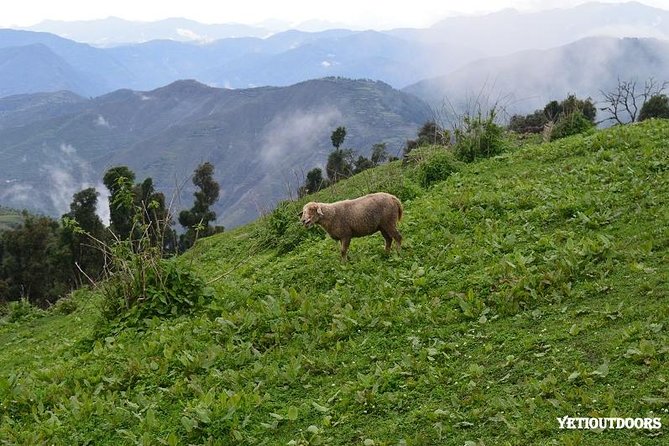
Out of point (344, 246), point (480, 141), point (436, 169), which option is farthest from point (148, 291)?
point (480, 141)

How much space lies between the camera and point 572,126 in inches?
1104

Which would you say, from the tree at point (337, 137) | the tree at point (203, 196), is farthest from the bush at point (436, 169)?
the tree at point (337, 137)

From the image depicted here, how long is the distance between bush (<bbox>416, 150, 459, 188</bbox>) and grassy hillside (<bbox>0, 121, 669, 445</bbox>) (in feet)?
23.6

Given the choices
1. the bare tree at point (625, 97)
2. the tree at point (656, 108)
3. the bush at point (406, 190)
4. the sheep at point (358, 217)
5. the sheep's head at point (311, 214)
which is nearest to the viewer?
the sheep's head at point (311, 214)

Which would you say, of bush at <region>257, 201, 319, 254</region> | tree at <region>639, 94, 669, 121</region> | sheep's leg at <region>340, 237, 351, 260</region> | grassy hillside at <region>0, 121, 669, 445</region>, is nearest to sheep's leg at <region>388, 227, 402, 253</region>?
grassy hillside at <region>0, 121, 669, 445</region>

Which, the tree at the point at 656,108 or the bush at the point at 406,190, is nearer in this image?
the bush at the point at 406,190

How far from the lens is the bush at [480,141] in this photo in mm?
24844

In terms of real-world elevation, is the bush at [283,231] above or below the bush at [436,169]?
→ below

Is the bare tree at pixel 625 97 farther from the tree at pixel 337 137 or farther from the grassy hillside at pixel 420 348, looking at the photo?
the tree at pixel 337 137

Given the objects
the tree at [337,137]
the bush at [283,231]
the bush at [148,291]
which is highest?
the bush at [148,291]

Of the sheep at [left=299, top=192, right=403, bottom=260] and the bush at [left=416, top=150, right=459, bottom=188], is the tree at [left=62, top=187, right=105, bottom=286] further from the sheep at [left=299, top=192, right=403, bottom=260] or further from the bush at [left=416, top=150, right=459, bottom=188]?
the sheep at [left=299, top=192, right=403, bottom=260]

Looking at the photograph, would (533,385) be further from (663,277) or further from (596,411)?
(663,277)

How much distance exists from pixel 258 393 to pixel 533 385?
3.81m

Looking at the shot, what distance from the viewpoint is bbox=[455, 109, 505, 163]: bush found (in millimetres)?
24844
